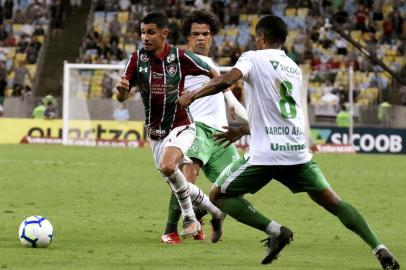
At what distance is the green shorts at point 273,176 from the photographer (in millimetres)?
9266

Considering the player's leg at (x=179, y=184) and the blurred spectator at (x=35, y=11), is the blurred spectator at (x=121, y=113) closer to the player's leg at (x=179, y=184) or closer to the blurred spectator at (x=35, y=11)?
the blurred spectator at (x=35, y=11)

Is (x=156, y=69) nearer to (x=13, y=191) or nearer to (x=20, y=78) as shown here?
(x=13, y=191)

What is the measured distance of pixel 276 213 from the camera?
15055 millimetres

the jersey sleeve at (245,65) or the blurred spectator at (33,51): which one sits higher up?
the jersey sleeve at (245,65)

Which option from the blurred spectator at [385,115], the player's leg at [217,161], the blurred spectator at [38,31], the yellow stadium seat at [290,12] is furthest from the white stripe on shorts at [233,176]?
the blurred spectator at [38,31]

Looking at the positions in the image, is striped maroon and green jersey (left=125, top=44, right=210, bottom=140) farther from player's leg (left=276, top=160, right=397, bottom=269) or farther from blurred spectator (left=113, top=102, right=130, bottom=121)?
blurred spectator (left=113, top=102, right=130, bottom=121)

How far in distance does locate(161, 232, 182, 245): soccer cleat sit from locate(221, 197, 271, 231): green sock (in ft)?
6.09

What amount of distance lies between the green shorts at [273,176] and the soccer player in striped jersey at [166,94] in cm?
161

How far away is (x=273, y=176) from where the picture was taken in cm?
931

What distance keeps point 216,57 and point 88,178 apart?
18544 millimetres

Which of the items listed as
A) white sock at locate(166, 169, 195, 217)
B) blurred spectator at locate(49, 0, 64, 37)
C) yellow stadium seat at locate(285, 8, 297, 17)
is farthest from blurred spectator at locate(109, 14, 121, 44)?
white sock at locate(166, 169, 195, 217)

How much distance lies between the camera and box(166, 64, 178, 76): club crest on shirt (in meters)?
11.1

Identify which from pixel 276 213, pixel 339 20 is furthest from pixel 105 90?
pixel 276 213

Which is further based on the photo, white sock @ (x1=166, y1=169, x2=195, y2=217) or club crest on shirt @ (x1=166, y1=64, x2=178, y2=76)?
club crest on shirt @ (x1=166, y1=64, x2=178, y2=76)
